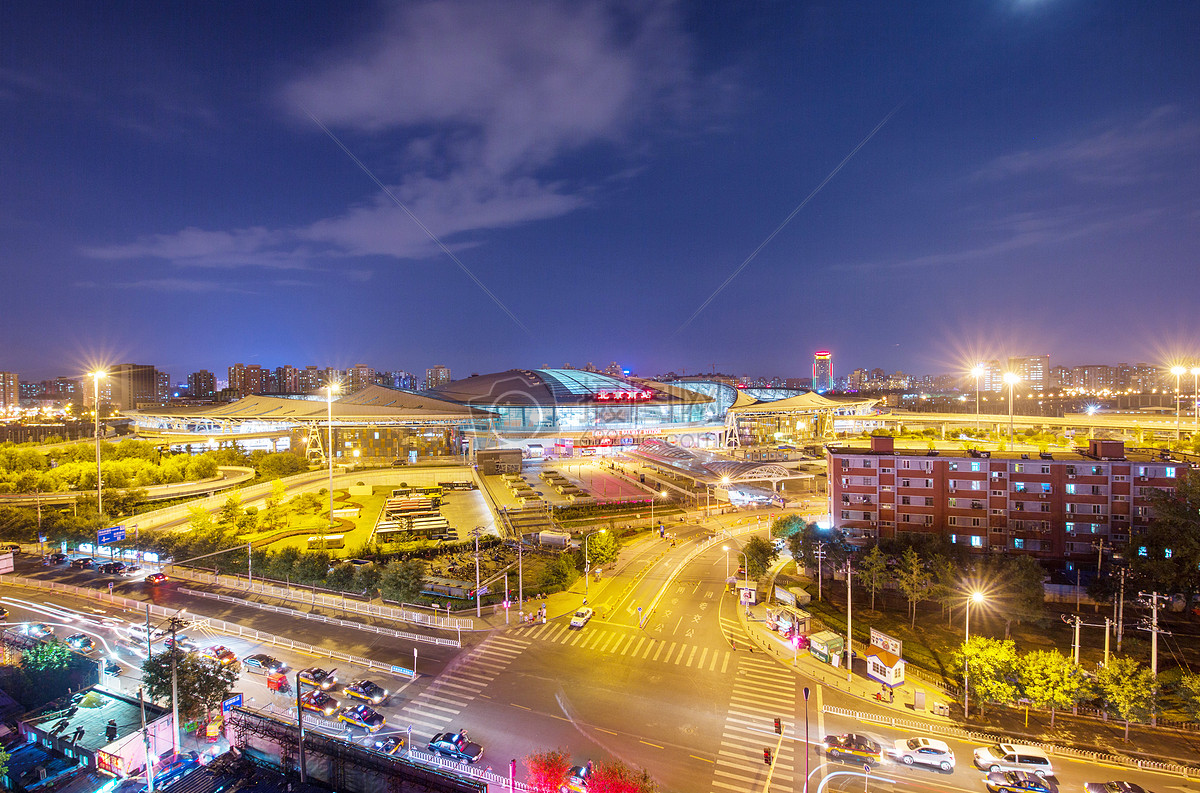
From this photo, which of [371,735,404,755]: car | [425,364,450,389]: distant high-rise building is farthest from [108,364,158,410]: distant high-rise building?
[371,735,404,755]: car

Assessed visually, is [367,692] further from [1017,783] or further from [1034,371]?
[1034,371]

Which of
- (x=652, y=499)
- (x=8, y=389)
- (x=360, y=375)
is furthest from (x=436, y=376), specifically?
(x=652, y=499)

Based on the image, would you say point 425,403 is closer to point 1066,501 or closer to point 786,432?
point 786,432

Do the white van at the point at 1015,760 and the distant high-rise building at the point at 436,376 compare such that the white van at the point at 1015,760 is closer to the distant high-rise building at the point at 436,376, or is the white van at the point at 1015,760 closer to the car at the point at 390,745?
the car at the point at 390,745

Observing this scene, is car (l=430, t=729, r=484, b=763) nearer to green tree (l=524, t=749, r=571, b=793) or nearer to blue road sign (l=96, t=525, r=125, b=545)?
green tree (l=524, t=749, r=571, b=793)

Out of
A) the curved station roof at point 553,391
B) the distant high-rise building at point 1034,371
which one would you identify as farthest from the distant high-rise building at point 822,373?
the curved station roof at point 553,391

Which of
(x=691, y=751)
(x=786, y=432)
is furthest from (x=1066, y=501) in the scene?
(x=786, y=432)
